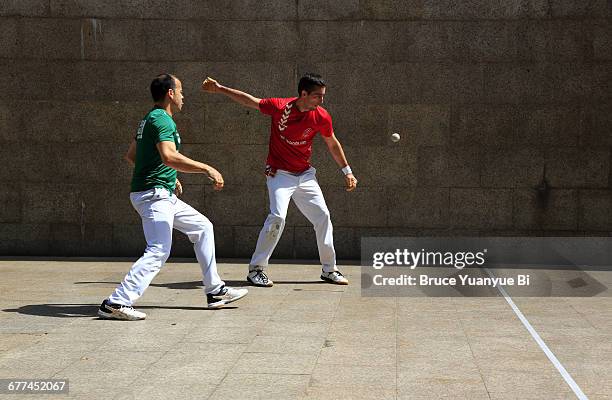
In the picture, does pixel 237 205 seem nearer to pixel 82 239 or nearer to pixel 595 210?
pixel 82 239

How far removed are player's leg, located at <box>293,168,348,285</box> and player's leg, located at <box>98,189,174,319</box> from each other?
1.79m

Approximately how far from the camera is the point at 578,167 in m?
9.65

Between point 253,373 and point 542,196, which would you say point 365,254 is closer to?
point 542,196

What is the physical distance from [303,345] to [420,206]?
14.0ft

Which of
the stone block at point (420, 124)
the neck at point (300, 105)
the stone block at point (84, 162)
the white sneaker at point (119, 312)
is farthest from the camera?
the stone block at point (84, 162)

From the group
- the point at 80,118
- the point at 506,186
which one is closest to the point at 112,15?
the point at 80,118

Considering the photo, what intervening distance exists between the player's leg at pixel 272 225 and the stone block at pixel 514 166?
2.51m

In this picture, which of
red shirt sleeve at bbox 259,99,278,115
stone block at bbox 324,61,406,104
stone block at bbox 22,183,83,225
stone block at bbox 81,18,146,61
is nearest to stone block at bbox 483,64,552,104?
stone block at bbox 324,61,406,104

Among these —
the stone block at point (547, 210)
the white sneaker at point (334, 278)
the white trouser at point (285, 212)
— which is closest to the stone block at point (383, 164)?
the stone block at point (547, 210)

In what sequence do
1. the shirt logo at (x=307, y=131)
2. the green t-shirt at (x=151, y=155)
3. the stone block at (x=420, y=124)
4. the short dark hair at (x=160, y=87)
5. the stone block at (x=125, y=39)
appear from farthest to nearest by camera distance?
the stone block at (x=125, y=39) → the stone block at (x=420, y=124) → the shirt logo at (x=307, y=131) → the short dark hair at (x=160, y=87) → the green t-shirt at (x=151, y=155)

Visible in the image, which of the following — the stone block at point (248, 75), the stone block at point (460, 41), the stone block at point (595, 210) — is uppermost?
the stone block at point (460, 41)

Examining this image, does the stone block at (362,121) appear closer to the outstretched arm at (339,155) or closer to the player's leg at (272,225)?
the outstretched arm at (339,155)

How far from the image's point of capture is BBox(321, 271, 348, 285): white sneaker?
27.6 feet

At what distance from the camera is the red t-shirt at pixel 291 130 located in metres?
8.25
